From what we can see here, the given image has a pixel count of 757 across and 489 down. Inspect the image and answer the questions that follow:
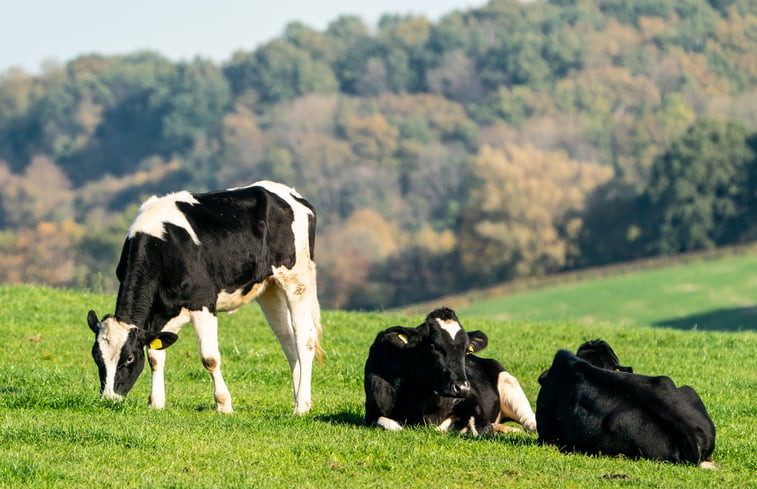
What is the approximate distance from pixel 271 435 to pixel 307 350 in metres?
3.13

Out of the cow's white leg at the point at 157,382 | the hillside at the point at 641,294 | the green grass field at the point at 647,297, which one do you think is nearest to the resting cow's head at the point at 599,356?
the cow's white leg at the point at 157,382

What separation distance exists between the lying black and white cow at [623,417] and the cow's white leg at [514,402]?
1028mm

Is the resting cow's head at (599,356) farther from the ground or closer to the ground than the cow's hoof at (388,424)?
farther from the ground

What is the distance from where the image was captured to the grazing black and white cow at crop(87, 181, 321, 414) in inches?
576

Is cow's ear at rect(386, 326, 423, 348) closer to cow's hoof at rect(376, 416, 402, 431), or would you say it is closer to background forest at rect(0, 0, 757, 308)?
cow's hoof at rect(376, 416, 402, 431)

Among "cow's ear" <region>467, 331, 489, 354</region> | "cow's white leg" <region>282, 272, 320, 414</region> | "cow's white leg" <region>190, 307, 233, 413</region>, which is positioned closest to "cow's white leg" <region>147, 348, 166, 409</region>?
"cow's white leg" <region>190, 307, 233, 413</region>

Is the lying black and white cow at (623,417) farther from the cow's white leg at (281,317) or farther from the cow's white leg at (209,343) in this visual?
the cow's white leg at (281,317)

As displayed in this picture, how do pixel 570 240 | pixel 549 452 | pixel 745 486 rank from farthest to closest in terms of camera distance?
pixel 570 240
pixel 549 452
pixel 745 486

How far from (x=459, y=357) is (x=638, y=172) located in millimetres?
124533

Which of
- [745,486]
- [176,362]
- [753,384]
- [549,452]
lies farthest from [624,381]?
[176,362]

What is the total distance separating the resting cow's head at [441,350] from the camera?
42.8ft

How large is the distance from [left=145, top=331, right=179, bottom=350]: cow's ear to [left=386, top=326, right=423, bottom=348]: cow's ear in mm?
2653

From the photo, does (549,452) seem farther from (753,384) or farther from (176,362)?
(176,362)

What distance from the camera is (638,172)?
135m
